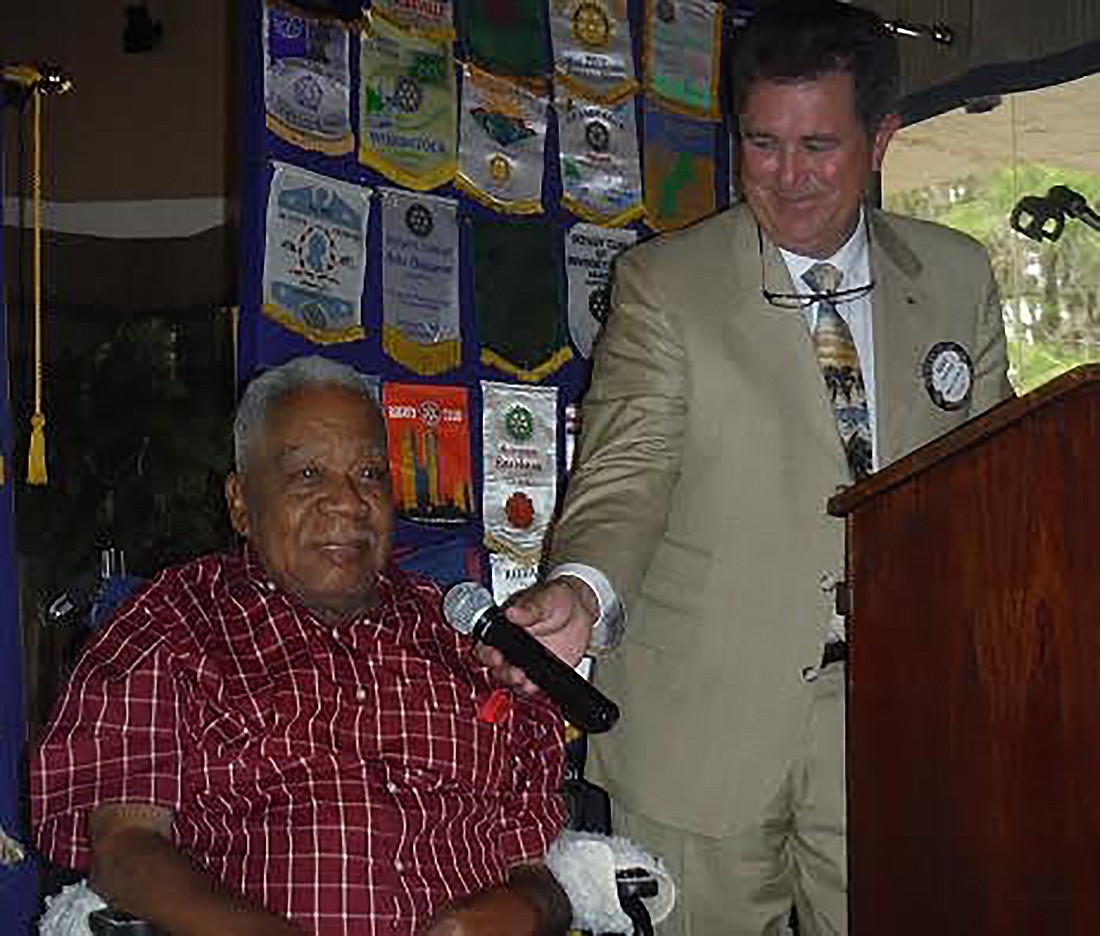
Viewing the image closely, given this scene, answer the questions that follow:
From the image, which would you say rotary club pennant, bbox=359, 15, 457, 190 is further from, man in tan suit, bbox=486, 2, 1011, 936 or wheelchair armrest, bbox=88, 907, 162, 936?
wheelchair armrest, bbox=88, 907, 162, 936

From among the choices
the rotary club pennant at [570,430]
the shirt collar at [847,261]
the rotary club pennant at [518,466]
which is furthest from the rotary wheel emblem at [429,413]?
the shirt collar at [847,261]

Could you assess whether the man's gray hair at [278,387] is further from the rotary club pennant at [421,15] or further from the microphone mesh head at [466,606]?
the rotary club pennant at [421,15]

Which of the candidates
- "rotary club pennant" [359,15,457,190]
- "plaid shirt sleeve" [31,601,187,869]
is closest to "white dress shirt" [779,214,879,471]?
"plaid shirt sleeve" [31,601,187,869]

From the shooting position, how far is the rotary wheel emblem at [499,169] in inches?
131

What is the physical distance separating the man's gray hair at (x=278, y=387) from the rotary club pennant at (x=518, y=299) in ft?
3.74

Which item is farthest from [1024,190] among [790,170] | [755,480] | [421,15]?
[755,480]

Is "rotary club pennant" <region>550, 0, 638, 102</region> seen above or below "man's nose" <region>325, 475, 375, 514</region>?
above

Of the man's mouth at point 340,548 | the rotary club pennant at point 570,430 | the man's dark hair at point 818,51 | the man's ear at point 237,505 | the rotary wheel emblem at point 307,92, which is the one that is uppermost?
the rotary wheel emblem at point 307,92

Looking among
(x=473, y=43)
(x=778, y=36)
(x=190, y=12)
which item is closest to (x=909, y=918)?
(x=778, y=36)

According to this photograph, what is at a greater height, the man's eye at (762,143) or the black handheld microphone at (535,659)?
the man's eye at (762,143)

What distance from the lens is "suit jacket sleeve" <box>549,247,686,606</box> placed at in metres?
2.04

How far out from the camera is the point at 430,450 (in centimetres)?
317

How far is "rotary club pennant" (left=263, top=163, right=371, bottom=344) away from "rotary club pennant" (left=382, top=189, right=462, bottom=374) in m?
0.06

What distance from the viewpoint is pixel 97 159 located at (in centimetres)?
714
